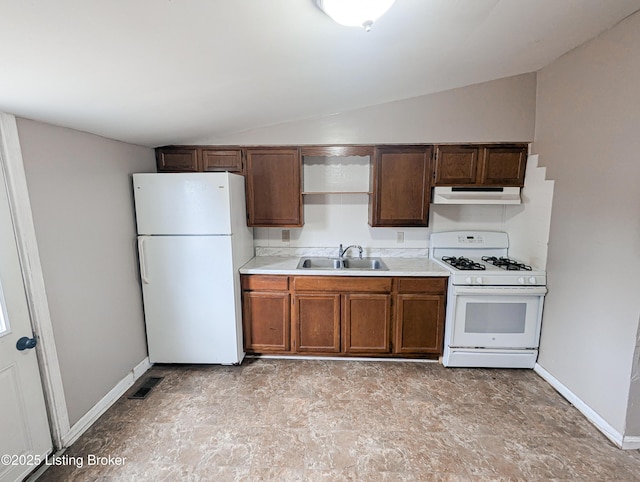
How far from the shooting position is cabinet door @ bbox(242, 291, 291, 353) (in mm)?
2869

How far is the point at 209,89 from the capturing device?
1.81m

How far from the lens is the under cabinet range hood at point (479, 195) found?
2867 mm

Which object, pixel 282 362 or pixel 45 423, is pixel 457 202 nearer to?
pixel 282 362

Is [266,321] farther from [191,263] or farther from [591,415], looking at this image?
[591,415]

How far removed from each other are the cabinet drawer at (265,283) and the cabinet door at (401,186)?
1075 mm

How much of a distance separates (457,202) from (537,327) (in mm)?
1329

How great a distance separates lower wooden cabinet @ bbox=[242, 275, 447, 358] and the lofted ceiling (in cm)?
157

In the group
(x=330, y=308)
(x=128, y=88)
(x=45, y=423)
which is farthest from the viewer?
(x=330, y=308)

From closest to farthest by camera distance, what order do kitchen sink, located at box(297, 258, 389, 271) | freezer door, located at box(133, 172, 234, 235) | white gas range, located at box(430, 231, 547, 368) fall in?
freezer door, located at box(133, 172, 234, 235), white gas range, located at box(430, 231, 547, 368), kitchen sink, located at box(297, 258, 389, 271)

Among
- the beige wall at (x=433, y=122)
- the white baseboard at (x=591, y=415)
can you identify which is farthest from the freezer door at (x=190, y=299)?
the white baseboard at (x=591, y=415)

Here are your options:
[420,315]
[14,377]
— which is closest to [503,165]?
[420,315]

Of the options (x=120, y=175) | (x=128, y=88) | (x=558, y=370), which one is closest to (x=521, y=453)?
(x=558, y=370)

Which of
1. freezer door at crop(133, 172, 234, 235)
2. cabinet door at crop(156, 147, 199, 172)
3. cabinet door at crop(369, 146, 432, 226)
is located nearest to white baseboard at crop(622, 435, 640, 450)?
cabinet door at crop(369, 146, 432, 226)

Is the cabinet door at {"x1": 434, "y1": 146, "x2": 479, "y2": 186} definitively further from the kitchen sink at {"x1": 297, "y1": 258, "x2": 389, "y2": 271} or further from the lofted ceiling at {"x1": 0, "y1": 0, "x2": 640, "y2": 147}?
the kitchen sink at {"x1": 297, "y1": 258, "x2": 389, "y2": 271}
